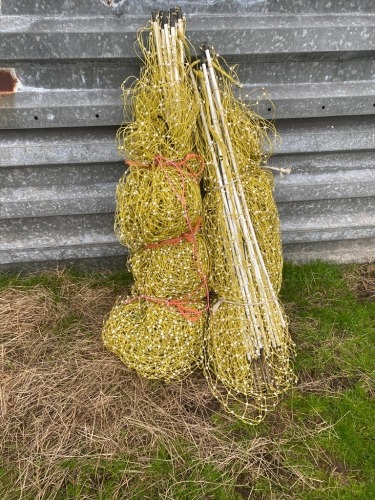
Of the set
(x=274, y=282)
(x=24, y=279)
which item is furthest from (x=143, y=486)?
(x=24, y=279)

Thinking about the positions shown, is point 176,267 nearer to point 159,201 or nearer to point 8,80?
point 159,201

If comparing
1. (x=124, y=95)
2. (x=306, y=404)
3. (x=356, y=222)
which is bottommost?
(x=306, y=404)

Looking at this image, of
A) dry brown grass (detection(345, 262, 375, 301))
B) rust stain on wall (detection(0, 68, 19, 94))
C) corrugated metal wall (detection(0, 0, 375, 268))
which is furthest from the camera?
dry brown grass (detection(345, 262, 375, 301))

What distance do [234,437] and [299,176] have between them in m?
1.73

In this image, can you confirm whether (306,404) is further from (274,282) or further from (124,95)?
(124,95)

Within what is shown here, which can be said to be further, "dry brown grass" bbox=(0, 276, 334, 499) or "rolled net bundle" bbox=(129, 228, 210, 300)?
"rolled net bundle" bbox=(129, 228, 210, 300)

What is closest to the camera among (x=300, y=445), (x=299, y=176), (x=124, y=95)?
(x=300, y=445)

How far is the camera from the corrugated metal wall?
226 cm

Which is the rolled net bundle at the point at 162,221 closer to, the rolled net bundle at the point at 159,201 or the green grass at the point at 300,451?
the rolled net bundle at the point at 159,201

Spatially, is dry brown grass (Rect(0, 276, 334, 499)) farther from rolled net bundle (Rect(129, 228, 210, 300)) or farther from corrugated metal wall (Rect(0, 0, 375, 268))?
corrugated metal wall (Rect(0, 0, 375, 268))

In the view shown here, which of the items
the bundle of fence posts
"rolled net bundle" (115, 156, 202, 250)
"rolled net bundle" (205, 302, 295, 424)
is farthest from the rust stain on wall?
"rolled net bundle" (205, 302, 295, 424)

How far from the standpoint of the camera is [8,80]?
7.81 feet

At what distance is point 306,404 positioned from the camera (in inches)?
95.4

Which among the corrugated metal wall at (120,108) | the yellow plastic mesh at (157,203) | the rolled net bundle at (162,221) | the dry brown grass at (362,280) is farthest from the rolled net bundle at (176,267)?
the dry brown grass at (362,280)
